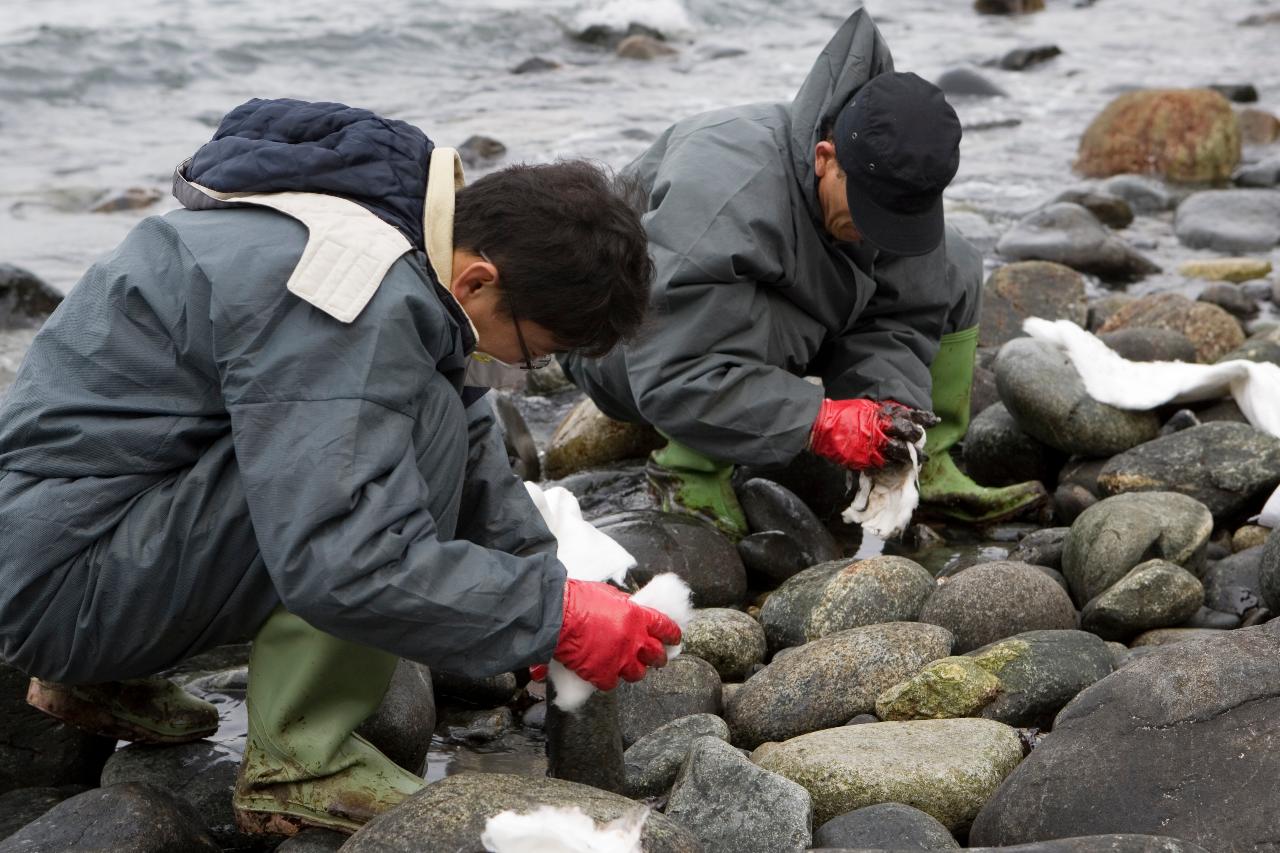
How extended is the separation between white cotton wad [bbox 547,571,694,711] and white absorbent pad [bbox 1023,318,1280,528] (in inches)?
98.4

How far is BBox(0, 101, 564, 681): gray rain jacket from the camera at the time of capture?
2.38 m

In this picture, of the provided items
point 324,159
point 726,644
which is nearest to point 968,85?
point 726,644

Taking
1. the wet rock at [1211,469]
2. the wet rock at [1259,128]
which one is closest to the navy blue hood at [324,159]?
the wet rock at [1211,469]

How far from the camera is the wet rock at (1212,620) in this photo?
385 centimetres

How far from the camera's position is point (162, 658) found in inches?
111

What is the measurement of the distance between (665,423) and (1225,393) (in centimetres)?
219

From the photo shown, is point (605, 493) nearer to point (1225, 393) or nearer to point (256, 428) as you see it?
point (1225, 393)

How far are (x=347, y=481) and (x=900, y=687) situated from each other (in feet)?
5.21

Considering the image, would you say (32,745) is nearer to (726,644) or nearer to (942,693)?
(726,644)

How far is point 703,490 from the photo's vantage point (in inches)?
187

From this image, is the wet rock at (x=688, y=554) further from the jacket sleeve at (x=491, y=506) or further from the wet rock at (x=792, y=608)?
the jacket sleeve at (x=491, y=506)

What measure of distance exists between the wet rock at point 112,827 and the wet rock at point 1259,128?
11.4 metres

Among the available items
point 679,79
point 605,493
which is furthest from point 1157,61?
point 605,493

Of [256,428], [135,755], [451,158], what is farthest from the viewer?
[135,755]
